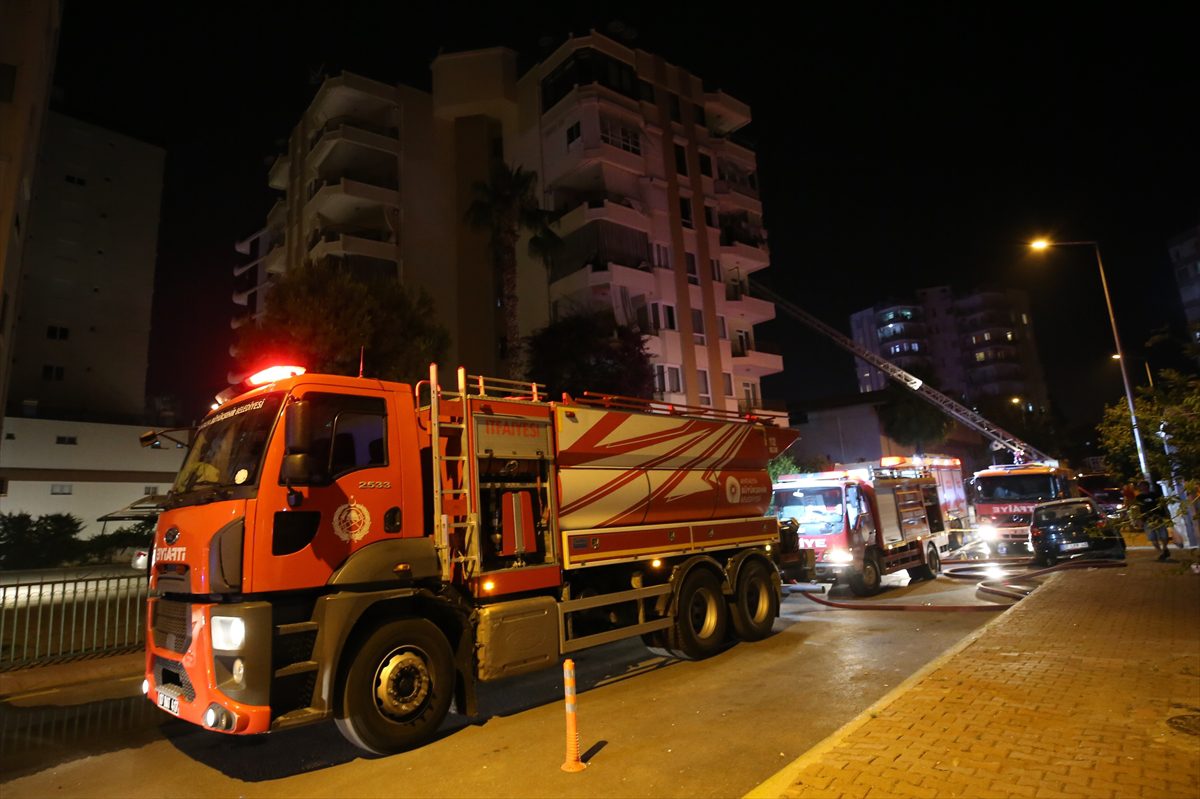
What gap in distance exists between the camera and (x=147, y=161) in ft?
169

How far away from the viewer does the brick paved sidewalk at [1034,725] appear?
408 centimetres

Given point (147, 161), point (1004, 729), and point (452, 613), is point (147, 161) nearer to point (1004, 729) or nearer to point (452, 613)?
point (452, 613)

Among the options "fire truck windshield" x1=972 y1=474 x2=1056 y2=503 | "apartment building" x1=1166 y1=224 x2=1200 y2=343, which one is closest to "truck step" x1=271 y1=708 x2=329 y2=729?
"fire truck windshield" x1=972 y1=474 x2=1056 y2=503

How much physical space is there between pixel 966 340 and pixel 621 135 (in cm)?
8707

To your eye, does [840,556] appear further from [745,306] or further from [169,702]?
[745,306]

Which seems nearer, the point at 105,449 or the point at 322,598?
the point at 322,598

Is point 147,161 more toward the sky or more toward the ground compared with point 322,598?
more toward the sky

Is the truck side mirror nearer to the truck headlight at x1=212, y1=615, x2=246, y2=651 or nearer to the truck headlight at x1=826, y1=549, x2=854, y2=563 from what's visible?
the truck headlight at x1=212, y1=615, x2=246, y2=651

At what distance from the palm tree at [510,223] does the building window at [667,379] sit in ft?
22.8

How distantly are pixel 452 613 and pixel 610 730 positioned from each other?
184cm

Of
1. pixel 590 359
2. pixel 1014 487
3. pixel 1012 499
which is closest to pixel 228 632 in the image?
pixel 1012 499

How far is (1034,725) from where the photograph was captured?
501cm

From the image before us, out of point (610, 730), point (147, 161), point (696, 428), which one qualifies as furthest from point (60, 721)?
point (147, 161)

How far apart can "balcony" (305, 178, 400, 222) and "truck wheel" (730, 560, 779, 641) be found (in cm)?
2963
